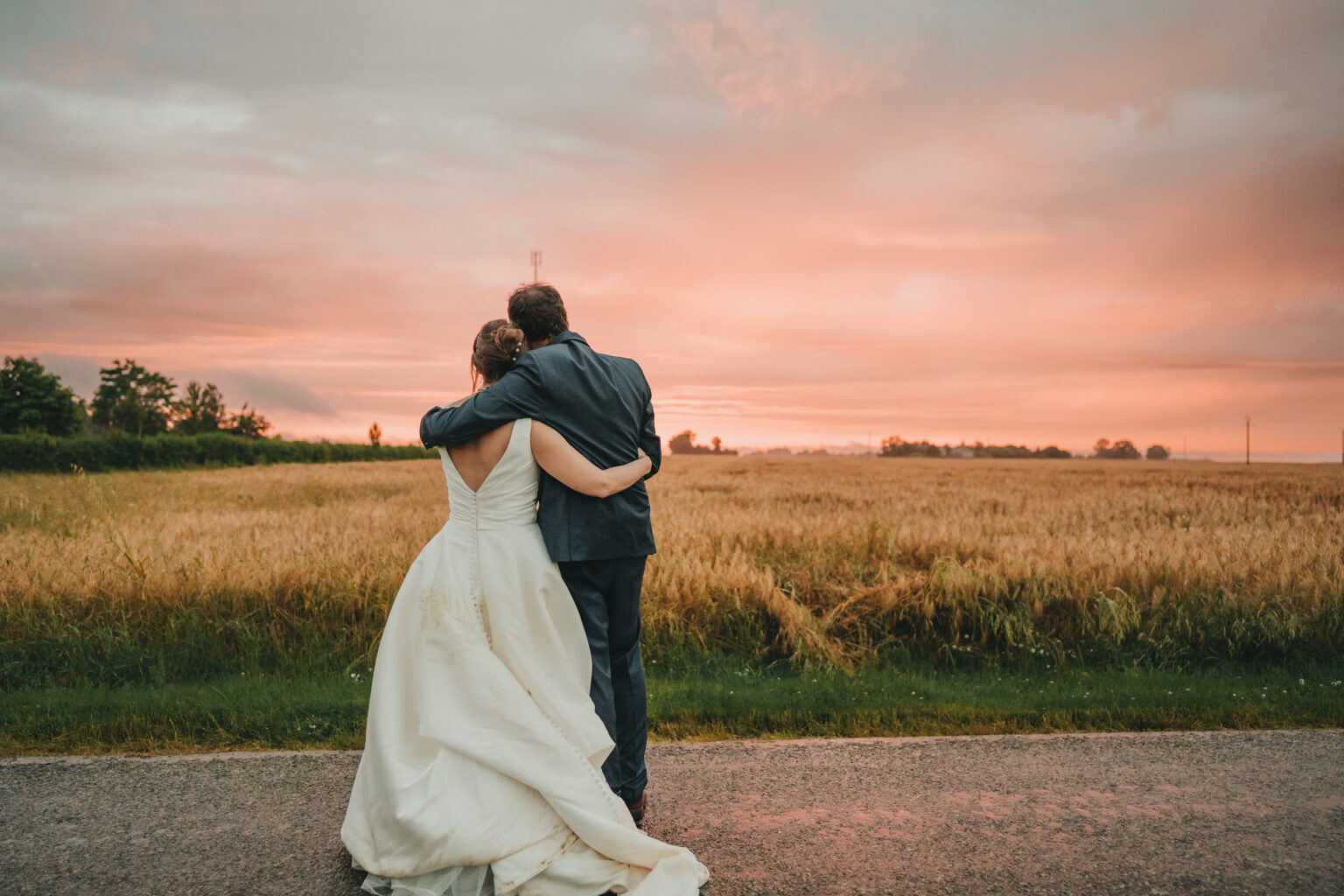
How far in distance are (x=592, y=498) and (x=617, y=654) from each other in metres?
0.82

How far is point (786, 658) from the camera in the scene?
623 centimetres

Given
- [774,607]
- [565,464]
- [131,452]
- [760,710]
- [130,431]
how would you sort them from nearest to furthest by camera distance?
[565,464] → [760,710] → [774,607] → [131,452] → [130,431]

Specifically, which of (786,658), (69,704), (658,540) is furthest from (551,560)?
(658,540)

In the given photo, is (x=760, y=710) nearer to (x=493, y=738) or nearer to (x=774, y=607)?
(x=774, y=607)

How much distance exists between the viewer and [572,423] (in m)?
3.30

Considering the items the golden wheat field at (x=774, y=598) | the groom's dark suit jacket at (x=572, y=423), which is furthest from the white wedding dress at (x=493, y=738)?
the golden wheat field at (x=774, y=598)

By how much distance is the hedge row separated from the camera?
123 feet

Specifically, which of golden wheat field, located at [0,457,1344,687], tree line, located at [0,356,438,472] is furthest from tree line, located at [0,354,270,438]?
golden wheat field, located at [0,457,1344,687]

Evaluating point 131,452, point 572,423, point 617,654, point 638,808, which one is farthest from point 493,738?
point 131,452

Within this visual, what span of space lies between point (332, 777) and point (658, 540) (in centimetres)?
546

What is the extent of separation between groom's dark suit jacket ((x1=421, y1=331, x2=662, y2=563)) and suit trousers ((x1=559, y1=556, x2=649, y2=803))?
5.1 inches

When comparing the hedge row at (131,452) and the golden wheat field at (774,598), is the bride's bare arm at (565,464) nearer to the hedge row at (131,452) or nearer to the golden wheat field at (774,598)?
the golden wheat field at (774,598)

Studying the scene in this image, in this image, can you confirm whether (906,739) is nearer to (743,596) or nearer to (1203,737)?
(1203,737)

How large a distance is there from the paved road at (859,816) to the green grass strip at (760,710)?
34 cm
